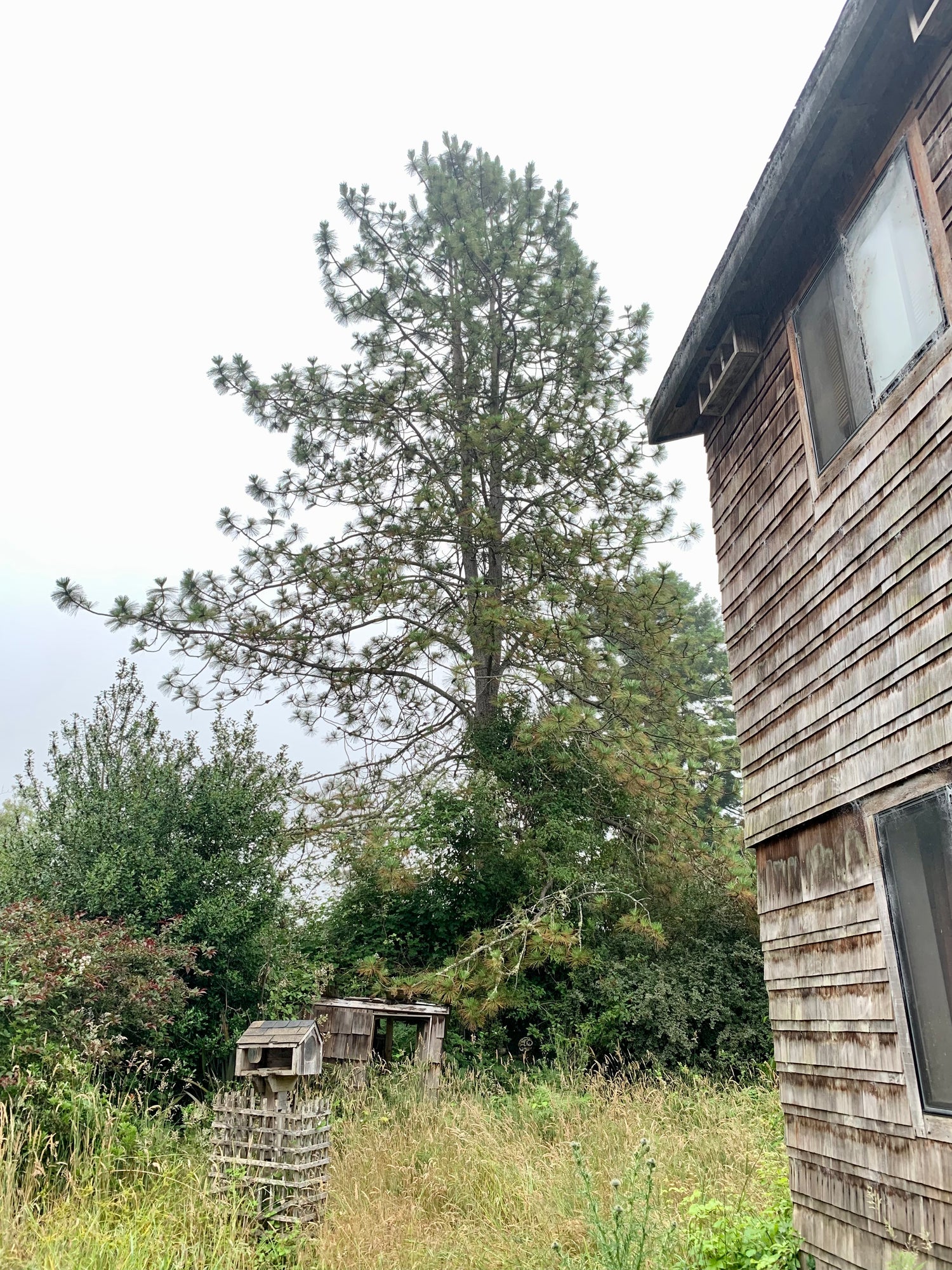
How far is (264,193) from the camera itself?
13156mm

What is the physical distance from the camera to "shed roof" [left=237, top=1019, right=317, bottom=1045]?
268 inches

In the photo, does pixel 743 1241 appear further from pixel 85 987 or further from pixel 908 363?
pixel 85 987

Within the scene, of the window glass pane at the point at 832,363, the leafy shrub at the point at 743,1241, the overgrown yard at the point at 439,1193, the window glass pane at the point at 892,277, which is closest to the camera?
the window glass pane at the point at 892,277

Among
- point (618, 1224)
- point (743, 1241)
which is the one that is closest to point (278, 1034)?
point (743, 1241)

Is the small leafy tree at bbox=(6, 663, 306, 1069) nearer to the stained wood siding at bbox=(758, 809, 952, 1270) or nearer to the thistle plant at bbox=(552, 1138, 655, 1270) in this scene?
the thistle plant at bbox=(552, 1138, 655, 1270)

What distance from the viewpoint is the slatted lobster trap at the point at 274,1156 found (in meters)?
6.20

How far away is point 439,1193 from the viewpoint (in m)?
6.58

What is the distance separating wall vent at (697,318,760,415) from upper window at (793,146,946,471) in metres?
0.53

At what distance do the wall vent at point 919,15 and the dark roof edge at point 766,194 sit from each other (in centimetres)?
13

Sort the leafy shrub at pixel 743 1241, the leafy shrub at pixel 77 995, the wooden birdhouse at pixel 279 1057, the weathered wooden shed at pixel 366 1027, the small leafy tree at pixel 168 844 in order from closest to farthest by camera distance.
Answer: the leafy shrub at pixel 743 1241 → the wooden birdhouse at pixel 279 1057 → the leafy shrub at pixel 77 995 → the small leafy tree at pixel 168 844 → the weathered wooden shed at pixel 366 1027

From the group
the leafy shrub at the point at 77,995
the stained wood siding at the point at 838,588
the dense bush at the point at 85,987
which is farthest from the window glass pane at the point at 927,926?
the dense bush at the point at 85,987

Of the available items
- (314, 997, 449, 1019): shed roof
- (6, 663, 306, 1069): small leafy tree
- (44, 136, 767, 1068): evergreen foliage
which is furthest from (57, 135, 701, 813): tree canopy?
(314, 997, 449, 1019): shed roof

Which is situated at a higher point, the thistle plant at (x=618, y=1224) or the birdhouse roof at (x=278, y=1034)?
the birdhouse roof at (x=278, y=1034)

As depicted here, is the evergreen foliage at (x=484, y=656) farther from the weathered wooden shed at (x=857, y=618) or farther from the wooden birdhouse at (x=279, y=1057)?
the weathered wooden shed at (x=857, y=618)
